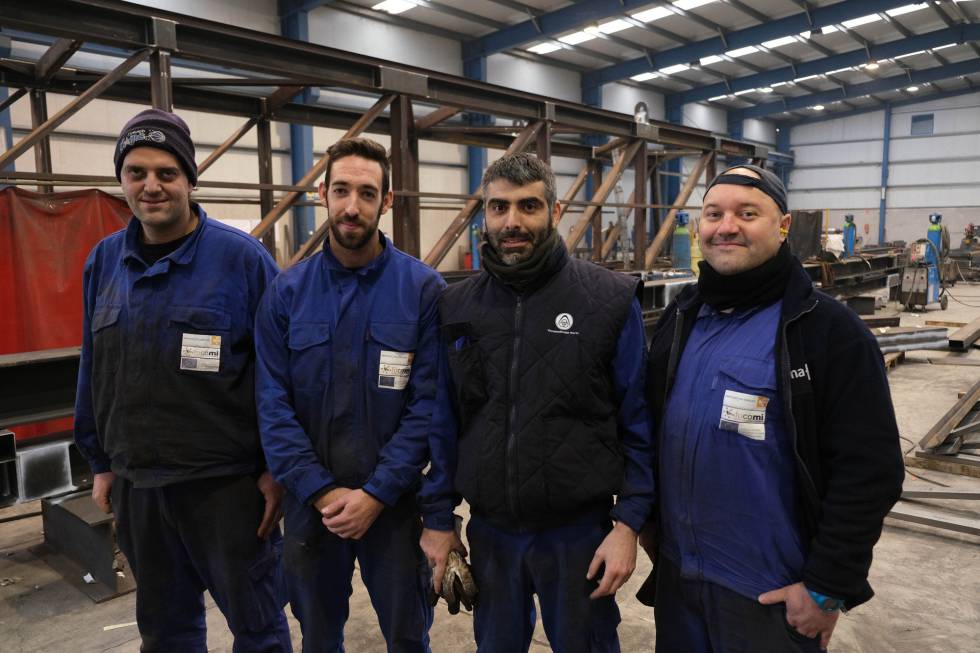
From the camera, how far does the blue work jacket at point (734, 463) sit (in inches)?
61.9

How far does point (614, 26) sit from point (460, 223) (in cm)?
1172

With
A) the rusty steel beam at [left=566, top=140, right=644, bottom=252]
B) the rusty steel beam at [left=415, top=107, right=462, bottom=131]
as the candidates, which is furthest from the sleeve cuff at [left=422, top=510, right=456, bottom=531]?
the rusty steel beam at [left=566, top=140, right=644, bottom=252]

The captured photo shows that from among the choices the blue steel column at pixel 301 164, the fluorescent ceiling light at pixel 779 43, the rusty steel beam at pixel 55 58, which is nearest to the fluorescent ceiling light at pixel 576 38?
the fluorescent ceiling light at pixel 779 43

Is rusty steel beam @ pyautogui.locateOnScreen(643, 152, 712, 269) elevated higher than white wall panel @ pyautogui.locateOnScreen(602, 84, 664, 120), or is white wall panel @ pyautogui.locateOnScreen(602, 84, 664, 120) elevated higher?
white wall panel @ pyautogui.locateOnScreen(602, 84, 664, 120)

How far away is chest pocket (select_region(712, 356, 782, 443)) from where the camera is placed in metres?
1.56

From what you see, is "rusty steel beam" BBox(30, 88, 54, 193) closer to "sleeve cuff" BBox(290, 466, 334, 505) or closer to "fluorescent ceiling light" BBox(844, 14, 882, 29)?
"sleeve cuff" BBox(290, 466, 334, 505)

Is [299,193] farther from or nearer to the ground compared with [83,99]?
nearer to the ground

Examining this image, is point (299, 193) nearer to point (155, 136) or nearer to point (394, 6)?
point (155, 136)

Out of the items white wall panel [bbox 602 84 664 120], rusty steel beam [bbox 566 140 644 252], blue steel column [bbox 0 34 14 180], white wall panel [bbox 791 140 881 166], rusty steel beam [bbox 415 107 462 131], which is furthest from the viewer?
white wall panel [bbox 791 140 881 166]

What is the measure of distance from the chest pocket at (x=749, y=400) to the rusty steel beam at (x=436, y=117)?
15.8 feet

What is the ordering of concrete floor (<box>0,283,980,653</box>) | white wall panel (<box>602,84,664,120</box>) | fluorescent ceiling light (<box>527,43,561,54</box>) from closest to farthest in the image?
A: concrete floor (<box>0,283,980,653</box>)
fluorescent ceiling light (<box>527,43,561,54</box>)
white wall panel (<box>602,84,664,120</box>)

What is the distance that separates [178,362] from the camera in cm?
203

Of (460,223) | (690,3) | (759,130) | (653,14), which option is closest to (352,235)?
(460,223)

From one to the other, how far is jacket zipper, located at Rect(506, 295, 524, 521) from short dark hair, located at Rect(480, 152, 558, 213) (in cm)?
32
